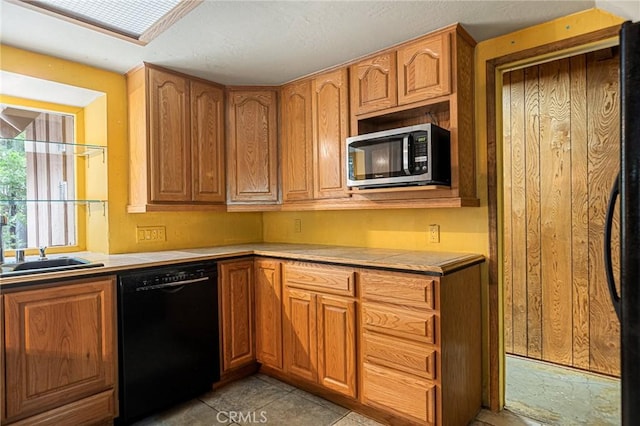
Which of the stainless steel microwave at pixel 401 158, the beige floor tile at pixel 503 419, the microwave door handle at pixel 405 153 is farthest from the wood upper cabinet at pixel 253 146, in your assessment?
the beige floor tile at pixel 503 419

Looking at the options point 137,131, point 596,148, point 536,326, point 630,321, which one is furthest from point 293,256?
point 596,148

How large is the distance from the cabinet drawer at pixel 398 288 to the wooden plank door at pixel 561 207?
1.61 m

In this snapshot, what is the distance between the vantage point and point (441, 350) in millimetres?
1786

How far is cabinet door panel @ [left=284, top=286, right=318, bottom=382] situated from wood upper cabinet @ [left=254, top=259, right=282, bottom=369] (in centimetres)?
7

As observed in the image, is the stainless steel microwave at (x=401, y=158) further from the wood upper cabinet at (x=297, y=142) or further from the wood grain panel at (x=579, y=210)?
the wood grain panel at (x=579, y=210)

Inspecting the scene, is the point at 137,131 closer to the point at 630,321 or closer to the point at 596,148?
the point at 630,321

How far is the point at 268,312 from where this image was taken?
8.52 ft

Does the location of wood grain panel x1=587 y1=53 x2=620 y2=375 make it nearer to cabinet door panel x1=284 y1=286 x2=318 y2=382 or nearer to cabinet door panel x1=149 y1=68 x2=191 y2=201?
cabinet door panel x1=284 y1=286 x2=318 y2=382

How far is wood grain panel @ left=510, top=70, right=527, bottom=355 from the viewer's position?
2.96 m

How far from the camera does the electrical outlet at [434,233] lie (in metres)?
2.41

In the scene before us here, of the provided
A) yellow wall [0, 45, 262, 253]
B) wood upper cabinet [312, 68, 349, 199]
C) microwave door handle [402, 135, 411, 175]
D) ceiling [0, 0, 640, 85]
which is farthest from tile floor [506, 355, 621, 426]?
yellow wall [0, 45, 262, 253]

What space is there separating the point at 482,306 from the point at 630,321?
123 cm

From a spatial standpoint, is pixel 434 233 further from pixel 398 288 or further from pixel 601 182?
pixel 601 182

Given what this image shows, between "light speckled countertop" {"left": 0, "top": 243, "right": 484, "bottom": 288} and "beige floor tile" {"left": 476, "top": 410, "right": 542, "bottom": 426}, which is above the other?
"light speckled countertop" {"left": 0, "top": 243, "right": 484, "bottom": 288}
